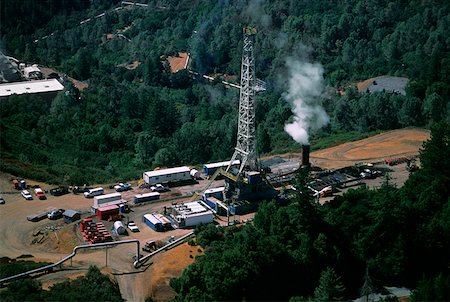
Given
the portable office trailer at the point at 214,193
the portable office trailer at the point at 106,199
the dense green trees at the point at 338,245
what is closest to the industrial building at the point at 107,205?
the portable office trailer at the point at 106,199

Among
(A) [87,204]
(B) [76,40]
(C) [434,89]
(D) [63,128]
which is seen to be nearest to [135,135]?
(D) [63,128]

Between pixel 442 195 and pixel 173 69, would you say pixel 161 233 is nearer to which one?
pixel 442 195

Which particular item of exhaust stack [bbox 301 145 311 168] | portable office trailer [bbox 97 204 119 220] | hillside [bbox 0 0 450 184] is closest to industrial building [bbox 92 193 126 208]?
portable office trailer [bbox 97 204 119 220]

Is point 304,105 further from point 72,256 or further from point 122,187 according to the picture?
point 72,256

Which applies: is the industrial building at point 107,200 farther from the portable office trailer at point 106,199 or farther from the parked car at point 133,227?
the parked car at point 133,227

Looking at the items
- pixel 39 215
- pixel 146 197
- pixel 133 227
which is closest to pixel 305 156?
pixel 146 197

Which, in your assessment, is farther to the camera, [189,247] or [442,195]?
[442,195]
